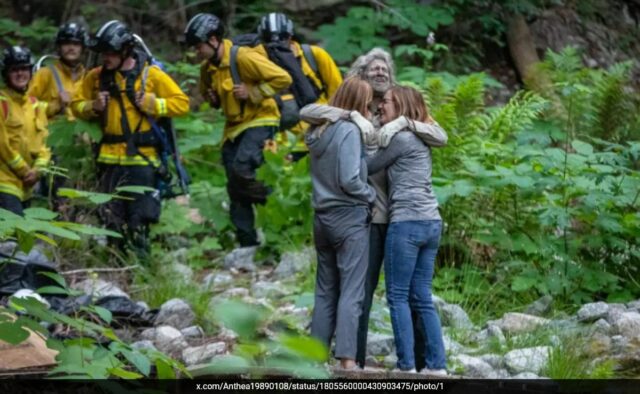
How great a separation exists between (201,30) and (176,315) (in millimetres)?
2628

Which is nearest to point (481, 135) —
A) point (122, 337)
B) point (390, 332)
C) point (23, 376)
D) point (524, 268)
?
point (524, 268)

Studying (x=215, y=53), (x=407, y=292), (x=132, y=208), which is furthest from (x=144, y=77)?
(x=407, y=292)

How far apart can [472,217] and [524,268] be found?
2.39 ft

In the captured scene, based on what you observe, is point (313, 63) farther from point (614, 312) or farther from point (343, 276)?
point (343, 276)

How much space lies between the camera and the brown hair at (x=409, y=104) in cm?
717

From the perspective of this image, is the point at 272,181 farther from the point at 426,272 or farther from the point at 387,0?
the point at 387,0

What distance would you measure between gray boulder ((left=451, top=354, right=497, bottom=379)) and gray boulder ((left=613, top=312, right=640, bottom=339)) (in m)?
0.98

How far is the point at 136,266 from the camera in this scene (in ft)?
30.9

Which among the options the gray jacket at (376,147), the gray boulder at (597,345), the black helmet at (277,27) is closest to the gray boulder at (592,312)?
the gray boulder at (597,345)

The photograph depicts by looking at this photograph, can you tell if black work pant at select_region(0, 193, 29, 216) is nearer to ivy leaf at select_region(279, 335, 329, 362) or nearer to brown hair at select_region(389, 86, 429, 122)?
brown hair at select_region(389, 86, 429, 122)

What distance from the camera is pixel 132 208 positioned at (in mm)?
9930

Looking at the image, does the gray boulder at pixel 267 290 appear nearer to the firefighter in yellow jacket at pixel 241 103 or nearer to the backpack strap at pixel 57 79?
the firefighter in yellow jacket at pixel 241 103

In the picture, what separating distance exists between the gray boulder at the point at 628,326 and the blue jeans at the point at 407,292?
1.36 metres

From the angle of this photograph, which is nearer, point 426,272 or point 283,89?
point 426,272
